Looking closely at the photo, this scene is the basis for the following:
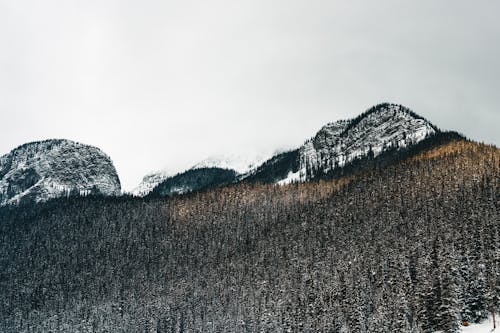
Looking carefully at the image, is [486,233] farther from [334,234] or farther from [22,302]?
[22,302]

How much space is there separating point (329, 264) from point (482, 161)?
7265 cm

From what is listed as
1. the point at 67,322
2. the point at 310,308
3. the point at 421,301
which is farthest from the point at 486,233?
the point at 67,322

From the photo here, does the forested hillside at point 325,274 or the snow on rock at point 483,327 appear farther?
the forested hillside at point 325,274

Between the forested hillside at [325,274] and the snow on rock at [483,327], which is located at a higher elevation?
the forested hillside at [325,274]

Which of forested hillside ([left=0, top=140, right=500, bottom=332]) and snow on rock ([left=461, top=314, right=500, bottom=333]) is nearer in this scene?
snow on rock ([left=461, top=314, right=500, bottom=333])

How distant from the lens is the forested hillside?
100375 mm

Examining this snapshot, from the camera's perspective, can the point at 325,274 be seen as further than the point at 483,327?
Yes

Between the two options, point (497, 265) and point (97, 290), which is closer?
point (497, 265)

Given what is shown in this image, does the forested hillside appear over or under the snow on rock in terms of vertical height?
over

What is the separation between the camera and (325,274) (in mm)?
132875

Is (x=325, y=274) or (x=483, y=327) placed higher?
(x=325, y=274)

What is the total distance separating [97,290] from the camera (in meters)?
175

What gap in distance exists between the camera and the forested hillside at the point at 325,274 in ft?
329

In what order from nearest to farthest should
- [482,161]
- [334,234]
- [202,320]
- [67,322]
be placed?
[202,320] → [67,322] → [334,234] → [482,161]
